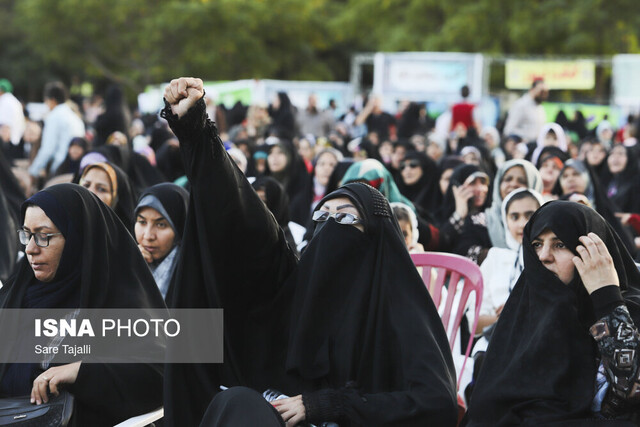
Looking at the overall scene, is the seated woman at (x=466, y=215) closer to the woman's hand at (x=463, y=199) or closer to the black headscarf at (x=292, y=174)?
the woman's hand at (x=463, y=199)

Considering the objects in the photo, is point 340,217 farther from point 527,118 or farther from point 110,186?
point 527,118

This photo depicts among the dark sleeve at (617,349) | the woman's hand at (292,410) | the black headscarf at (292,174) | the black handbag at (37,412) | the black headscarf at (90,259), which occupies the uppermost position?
the black headscarf at (292,174)

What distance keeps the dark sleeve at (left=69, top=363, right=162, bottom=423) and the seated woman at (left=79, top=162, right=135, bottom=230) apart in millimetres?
1729

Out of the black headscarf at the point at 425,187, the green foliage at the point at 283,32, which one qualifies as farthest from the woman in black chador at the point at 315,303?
the green foliage at the point at 283,32

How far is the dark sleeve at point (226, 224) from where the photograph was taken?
278cm

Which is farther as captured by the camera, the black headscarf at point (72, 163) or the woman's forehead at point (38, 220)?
the black headscarf at point (72, 163)

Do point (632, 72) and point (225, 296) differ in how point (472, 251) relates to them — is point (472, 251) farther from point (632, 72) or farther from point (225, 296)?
point (632, 72)

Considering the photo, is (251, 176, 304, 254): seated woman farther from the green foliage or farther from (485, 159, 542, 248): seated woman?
the green foliage

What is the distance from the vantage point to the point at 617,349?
8.78 ft

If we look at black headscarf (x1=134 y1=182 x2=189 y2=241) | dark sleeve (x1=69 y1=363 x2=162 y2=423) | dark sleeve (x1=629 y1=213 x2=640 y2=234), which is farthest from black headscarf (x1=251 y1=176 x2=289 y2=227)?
dark sleeve (x1=629 y1=213 x2=640 y2=234)

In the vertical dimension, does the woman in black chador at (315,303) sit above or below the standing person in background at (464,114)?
below

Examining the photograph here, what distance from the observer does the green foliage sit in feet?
77.3

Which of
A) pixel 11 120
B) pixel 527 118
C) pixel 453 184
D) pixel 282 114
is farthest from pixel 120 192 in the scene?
pixel 282 114

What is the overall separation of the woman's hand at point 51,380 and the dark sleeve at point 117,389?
0.09 feet
